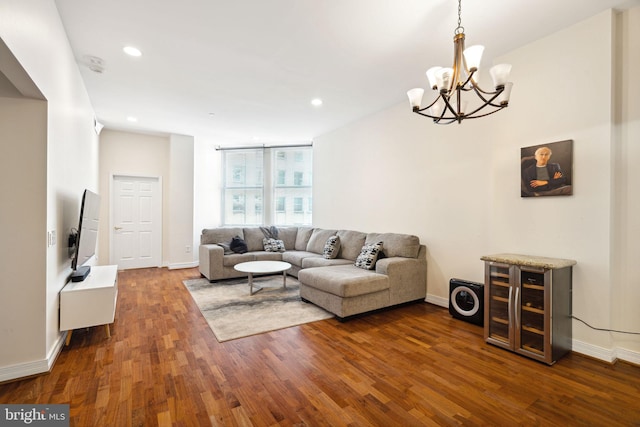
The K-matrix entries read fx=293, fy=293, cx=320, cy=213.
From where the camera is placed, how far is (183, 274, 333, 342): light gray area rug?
3098 mm

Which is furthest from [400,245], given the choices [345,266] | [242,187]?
[242,187]

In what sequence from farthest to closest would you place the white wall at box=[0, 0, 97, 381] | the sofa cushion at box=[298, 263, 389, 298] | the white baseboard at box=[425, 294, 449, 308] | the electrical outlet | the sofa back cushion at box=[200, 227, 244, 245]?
the sofa back cushion at box=[200, 227, 244, 245] → the white baseboard at box=[425, 294, 449, 308] → the sofa cushion at box=[298, 263, 389, 298] → the electrical outlet → the white wall at box=[0, 0, 97, 381]

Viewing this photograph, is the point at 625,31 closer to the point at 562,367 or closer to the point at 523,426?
the point at 562,367

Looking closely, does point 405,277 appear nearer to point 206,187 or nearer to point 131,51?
point 131,51

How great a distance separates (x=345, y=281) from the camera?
3252 mm

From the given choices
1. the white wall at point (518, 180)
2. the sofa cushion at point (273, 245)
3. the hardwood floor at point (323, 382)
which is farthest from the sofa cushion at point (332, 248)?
the hardwood floor at point (323, 382)

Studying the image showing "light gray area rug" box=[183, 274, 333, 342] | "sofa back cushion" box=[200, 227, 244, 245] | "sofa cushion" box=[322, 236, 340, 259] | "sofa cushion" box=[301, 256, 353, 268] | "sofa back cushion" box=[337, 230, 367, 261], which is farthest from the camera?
"sofa back cushion" box=[200, 227, 244, 245]

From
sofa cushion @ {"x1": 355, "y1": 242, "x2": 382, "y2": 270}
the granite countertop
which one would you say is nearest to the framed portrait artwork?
the granite countertop

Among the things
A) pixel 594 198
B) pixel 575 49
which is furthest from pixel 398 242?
pixel 575 49

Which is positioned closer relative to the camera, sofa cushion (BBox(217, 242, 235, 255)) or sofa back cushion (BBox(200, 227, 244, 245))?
sofa cushion (BBox(217, 242, 235, 255))

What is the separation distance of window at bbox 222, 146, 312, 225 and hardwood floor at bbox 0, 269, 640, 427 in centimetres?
395

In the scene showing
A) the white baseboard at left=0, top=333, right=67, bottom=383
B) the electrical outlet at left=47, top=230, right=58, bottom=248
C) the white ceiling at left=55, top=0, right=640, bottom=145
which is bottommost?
the white baseboard at left=0, top=333, right=67, bottom=383

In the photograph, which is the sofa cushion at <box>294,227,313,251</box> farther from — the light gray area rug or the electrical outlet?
the electrical outlet

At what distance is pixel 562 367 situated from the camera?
230cm
